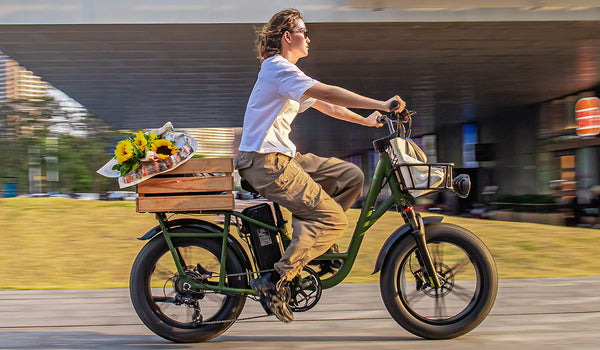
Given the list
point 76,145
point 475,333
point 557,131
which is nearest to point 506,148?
point 557,131

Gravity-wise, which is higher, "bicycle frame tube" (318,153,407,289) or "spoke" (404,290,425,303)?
"bicycle frame tube" (318,153,407,289)

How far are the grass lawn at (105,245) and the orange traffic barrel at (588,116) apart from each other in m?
13.6

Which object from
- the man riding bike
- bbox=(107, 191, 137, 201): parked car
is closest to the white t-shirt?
the man riding bike

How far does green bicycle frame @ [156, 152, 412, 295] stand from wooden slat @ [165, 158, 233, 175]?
27 centimetres

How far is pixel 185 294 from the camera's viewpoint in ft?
11.8

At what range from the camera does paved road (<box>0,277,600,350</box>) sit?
3.54m

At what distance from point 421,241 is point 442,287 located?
31cm

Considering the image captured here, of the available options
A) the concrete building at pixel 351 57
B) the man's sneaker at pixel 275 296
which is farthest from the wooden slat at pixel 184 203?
the concrete building at pixel 351 57

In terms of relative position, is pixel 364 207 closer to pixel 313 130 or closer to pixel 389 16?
pixel 389 16

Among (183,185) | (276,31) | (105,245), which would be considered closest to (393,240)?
(183,185)

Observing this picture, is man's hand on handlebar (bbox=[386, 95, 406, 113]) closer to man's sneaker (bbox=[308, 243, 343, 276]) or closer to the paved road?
man's sneaker (bbox=[308, 243, 343, 276])

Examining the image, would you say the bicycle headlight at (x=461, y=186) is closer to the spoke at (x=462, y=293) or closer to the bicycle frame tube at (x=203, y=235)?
the spoke at (x=462, y=293)

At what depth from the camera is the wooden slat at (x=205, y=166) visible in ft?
11.4

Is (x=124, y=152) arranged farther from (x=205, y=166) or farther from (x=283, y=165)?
(x=283, y=165)
